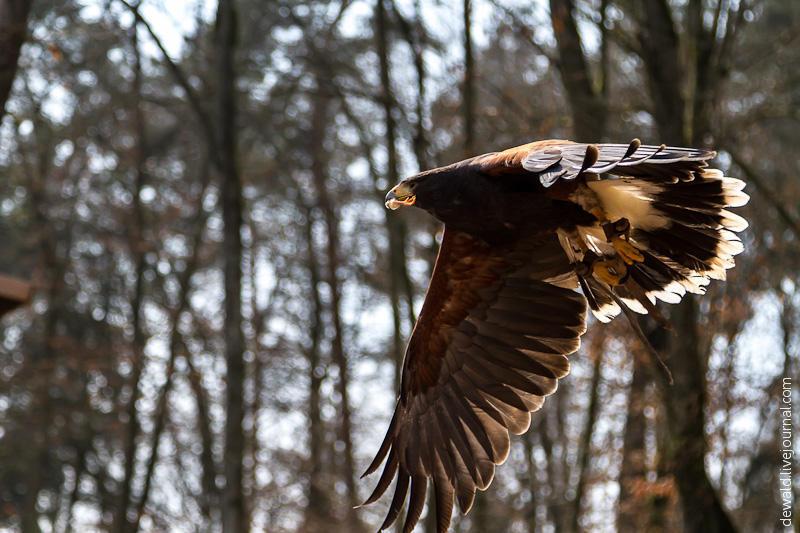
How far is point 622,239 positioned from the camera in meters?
5.52

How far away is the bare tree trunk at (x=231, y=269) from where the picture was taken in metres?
10.5

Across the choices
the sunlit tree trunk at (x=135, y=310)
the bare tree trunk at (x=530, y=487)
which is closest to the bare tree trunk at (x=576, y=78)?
the sunlit tree trunk at (x=135, y=310)

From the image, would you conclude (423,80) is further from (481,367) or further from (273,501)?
(273,501)

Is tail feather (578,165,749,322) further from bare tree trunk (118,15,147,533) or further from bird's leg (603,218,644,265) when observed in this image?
bare tree trunk (118,15,147,533)

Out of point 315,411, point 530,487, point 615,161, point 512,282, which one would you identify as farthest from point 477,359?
point 315,411

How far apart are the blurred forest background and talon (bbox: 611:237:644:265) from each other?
355cm

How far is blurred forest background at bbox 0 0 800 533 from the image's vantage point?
→ 11.4 m

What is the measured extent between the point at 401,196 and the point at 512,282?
1082 mm

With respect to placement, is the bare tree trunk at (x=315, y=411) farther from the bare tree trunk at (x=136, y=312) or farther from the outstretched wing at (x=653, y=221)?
the outstretched wing at (x=653, y=221)

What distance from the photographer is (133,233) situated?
16.7 meters

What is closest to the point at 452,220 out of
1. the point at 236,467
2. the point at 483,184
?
the point at 483,184

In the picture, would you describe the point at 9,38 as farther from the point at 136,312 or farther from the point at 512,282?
the point at 136,312

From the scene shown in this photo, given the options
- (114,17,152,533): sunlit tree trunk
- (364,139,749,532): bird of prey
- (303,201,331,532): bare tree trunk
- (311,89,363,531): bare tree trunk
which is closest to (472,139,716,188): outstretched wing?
(364,139,749,532): bird of prey

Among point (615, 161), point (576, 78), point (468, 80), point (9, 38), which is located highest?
point (468, 80)
